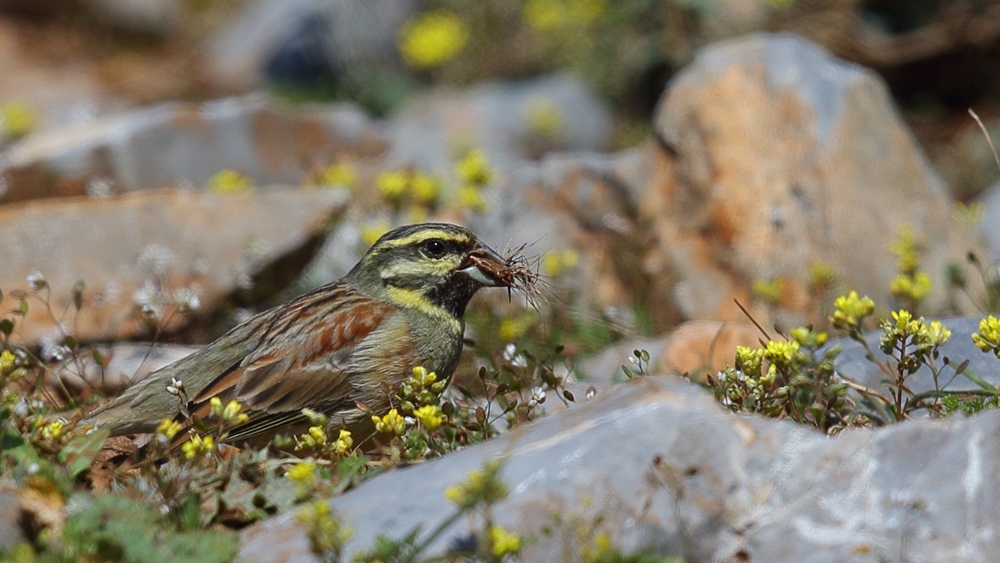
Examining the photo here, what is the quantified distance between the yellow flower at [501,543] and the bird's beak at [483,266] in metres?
2.44

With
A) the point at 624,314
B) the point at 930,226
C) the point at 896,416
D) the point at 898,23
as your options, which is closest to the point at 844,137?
the point at 930,226

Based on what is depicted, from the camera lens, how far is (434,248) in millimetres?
5590

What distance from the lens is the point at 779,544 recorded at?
3373 millimetres

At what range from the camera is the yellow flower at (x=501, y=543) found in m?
3.13

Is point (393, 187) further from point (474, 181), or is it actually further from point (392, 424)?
point (392, 424)

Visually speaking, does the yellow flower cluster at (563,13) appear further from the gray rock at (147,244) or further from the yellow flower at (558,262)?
the gray rock at (147,244)

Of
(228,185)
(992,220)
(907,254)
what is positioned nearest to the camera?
(907,254)

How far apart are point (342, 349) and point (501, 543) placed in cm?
241

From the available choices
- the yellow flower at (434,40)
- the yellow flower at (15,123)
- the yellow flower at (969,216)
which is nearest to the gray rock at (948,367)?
the yellow flower at (969,216)

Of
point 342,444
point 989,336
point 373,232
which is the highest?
point 342,444

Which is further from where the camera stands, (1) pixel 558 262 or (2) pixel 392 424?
(1) pixel 558 262

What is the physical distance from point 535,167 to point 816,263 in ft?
7.47

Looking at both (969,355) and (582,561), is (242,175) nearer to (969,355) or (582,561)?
(969,355)

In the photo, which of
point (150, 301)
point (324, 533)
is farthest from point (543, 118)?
point (324, 533)
